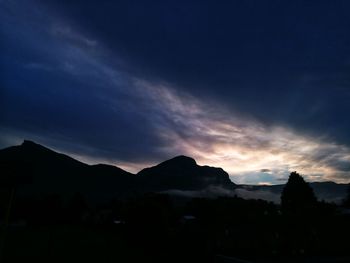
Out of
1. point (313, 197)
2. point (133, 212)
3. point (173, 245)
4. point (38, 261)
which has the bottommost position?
point (38, 261)

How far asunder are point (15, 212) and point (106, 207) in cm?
7124

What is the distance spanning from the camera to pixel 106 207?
15788 cm

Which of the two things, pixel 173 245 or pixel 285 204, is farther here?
pixel 285 204

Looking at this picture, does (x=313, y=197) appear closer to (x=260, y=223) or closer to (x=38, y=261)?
(x=260, y=223)

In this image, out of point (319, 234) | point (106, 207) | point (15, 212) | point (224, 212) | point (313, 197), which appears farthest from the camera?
point (106, 207)

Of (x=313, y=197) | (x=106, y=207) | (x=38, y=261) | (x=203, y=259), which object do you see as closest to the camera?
(x=203, y=259)

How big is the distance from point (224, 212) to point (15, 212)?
62859 mm

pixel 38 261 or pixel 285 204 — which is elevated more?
pixel 285 204

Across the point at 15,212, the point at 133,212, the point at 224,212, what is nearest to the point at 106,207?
the point at 15,212

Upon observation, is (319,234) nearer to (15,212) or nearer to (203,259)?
(203,259)

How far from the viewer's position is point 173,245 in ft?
61.9

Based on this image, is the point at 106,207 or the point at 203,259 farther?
the point at 106,207

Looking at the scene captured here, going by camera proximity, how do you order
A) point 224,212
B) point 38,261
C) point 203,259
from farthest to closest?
point 224,212
point 38,261
point 203,259

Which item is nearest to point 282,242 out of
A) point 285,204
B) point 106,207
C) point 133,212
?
point 133,212
